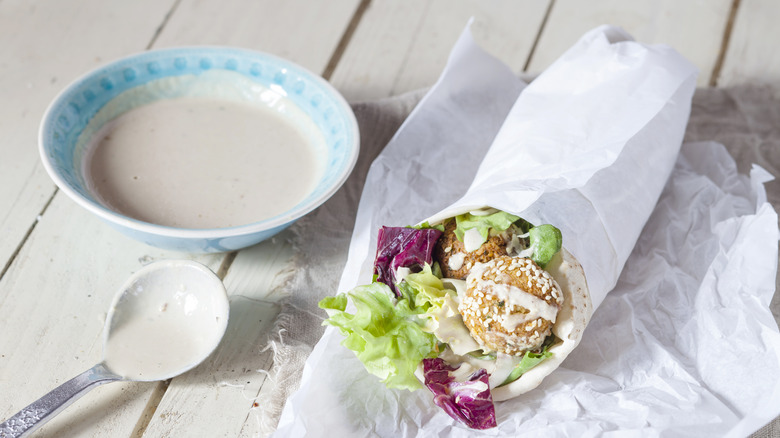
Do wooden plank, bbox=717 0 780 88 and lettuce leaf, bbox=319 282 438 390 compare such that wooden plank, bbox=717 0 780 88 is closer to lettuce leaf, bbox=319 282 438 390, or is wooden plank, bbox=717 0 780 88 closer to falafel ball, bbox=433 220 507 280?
falafel ball, bbox=433 220 507 280

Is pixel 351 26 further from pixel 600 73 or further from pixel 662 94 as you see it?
pixel 662 94

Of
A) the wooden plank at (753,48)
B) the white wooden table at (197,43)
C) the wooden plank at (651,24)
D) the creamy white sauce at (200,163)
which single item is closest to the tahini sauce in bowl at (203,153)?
the creamy white sauce at (200,163)

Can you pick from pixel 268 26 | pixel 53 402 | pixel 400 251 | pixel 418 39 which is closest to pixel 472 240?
pixel 400 251

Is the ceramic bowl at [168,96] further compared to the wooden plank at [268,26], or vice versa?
the wooden plank at [268,26]

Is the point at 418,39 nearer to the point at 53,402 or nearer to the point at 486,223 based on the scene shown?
the point at 486,223

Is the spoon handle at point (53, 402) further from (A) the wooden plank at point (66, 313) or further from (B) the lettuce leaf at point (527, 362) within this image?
(B) the lettuce leaf at point (527, 362)
